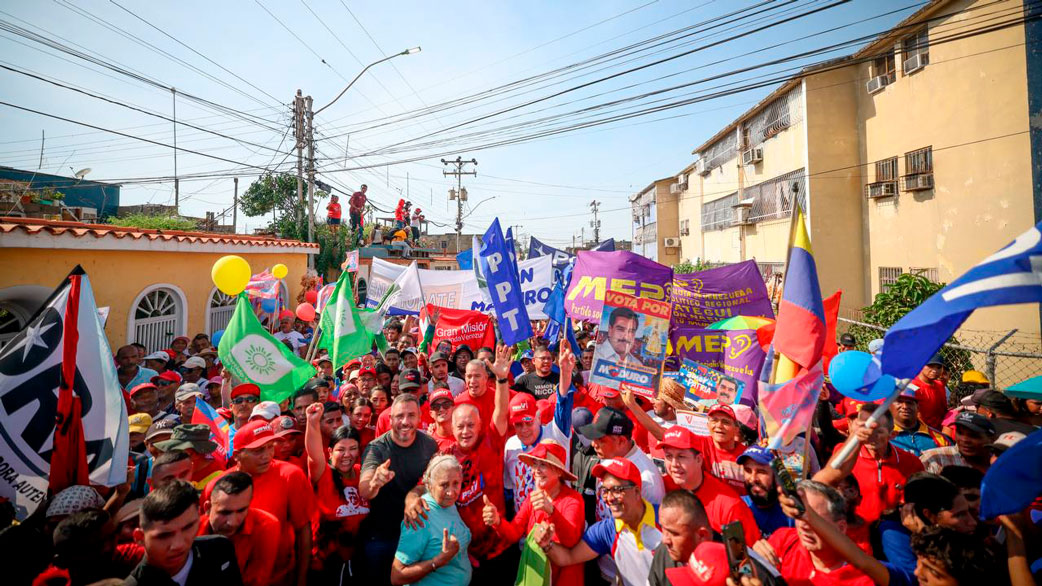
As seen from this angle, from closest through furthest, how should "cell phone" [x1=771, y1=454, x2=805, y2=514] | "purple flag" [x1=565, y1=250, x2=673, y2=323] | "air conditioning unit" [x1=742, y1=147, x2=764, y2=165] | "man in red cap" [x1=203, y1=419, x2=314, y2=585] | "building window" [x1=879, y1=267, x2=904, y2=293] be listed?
"cell phone" [x1=771, y1=454, x2=805, y2=514], "man in red cap" [x1=203, y1=419, x2=314, y2=585], "purple flag" [x1=565, y1=250, x2=673, y2=323], "building window" [x1=879, y1=267, x2=904, y2=293], "air conditioning unit" [x1=742, y1=147, x2=764, y2=165]

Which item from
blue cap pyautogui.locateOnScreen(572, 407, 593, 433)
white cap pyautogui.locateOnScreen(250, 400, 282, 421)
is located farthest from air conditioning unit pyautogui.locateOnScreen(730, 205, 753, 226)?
white cap pyautogui.locateOnScreen(250, 400, 282, 421)

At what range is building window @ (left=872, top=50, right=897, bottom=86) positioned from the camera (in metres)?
14.3

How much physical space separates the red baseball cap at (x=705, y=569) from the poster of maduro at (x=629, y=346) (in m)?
2.26

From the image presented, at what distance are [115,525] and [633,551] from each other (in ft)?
10.1

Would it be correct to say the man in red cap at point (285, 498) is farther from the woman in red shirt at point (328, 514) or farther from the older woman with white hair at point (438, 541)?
the older woman with white hair at point (438, 541)

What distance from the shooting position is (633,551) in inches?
109

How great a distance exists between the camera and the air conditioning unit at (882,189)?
14.4m

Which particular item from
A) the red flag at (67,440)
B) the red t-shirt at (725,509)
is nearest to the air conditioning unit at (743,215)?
the red t-shirt at (725,509)

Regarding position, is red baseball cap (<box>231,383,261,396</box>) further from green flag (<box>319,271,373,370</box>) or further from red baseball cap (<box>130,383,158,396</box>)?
green flag (<box>319,271,373,370</box>)

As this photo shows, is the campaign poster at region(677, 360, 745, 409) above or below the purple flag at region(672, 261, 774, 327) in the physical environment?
below

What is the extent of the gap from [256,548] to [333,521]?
68cm

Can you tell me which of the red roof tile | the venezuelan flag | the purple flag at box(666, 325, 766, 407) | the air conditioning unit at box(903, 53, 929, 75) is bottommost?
the purple flag at box(666, 325, 766, 407)

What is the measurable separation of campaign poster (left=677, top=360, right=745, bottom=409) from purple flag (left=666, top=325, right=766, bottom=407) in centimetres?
11

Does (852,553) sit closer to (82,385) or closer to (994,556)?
(994,556)
